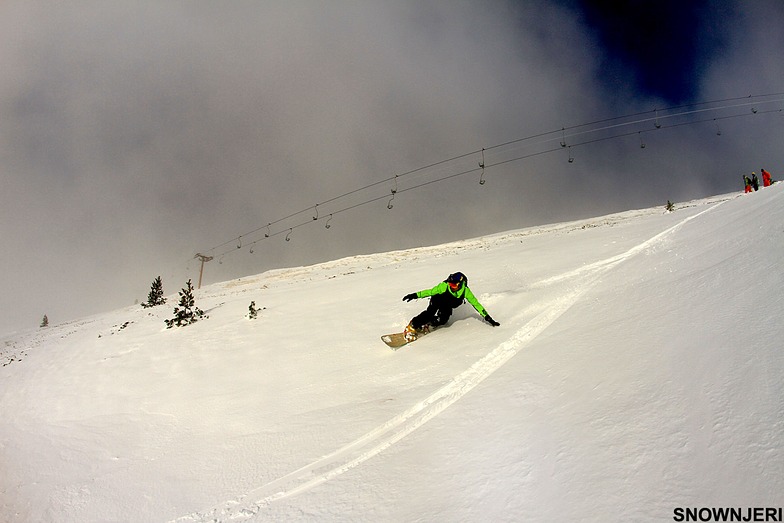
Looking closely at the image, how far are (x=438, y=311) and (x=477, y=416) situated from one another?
3.81 m

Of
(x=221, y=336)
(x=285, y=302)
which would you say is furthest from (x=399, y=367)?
(x=285, y=302)

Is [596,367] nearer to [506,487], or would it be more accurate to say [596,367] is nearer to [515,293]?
[506,487]

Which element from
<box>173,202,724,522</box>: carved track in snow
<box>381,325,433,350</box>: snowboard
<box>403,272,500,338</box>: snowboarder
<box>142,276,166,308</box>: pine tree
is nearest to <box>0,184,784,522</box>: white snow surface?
<box>173,202,724,522</box>: carved track in snow

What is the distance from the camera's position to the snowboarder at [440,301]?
7.49 metres

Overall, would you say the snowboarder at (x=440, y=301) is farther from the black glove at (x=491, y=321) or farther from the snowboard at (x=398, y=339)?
the black glove at (x=491, y=321)

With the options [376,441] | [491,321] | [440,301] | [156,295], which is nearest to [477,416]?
[376,441]

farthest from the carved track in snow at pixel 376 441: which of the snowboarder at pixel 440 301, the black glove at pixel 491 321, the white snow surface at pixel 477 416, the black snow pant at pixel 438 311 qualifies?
the black snow pant at pixel 438 311

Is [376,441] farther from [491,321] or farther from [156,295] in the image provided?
[156,295]

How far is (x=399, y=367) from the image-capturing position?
6328 millimetres

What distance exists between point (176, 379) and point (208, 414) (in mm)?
2791

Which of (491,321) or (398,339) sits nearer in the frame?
(491,321)

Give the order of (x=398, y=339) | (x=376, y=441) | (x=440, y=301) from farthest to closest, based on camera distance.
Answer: (x=440, y=301) → (x=398, y=339) → (x=376, y=441)

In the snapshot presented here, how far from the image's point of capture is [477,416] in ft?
13.2

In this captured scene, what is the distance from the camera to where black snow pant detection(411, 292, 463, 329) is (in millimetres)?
7652
